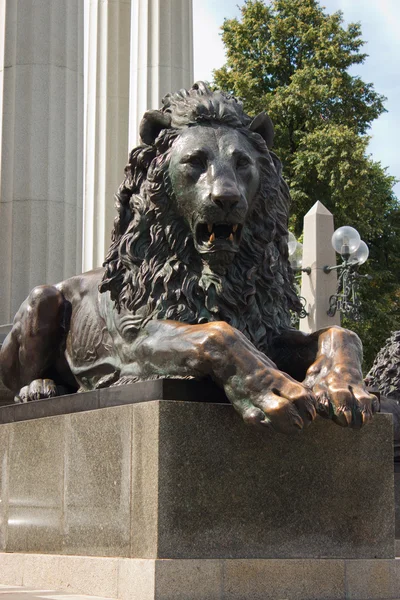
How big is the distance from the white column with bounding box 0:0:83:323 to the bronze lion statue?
7.95 m

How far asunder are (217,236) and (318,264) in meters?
16.9

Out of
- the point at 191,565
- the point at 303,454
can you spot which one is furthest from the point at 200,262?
the point at 191,565

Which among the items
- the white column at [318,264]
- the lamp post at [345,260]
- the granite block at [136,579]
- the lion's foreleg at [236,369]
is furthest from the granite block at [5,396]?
the white column at [318,264]

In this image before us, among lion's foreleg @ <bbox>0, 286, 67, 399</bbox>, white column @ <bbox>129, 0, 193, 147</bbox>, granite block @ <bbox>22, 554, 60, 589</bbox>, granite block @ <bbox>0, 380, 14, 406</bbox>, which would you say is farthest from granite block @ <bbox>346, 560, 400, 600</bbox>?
white column @ <bbox>129, 0, 193, 147</bbox>

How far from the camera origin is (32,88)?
14.2 metres

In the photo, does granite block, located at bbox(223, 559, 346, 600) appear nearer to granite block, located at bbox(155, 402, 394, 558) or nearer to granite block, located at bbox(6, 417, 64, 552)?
granite block, located at bbox(155, 402, 394, 558)

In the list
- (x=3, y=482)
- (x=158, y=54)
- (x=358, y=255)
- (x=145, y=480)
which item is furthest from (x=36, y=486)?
(x=358, y=255)

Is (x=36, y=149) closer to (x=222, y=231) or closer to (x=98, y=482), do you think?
(x=222, y=231)

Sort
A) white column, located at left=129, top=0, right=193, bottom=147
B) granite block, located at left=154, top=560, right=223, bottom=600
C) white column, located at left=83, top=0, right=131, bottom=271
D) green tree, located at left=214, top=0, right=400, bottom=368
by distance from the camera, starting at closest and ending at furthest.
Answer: granite block, located at left=154, top=560, right=223, bottom=600 < white column, located at left=129, top=0, right=193, bottom=147 < white column, located at left=83, top=0, right=131, bottom=271 < green tree, located at left=214, top=0, right=400, bottom=368

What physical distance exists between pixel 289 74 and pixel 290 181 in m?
5.37

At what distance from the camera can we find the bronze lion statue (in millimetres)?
4934

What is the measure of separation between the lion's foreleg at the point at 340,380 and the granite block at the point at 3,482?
2137 mm

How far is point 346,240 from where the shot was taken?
19.6 m

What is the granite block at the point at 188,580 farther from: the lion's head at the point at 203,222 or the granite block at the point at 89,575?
the lion's head at the point at 203,222
